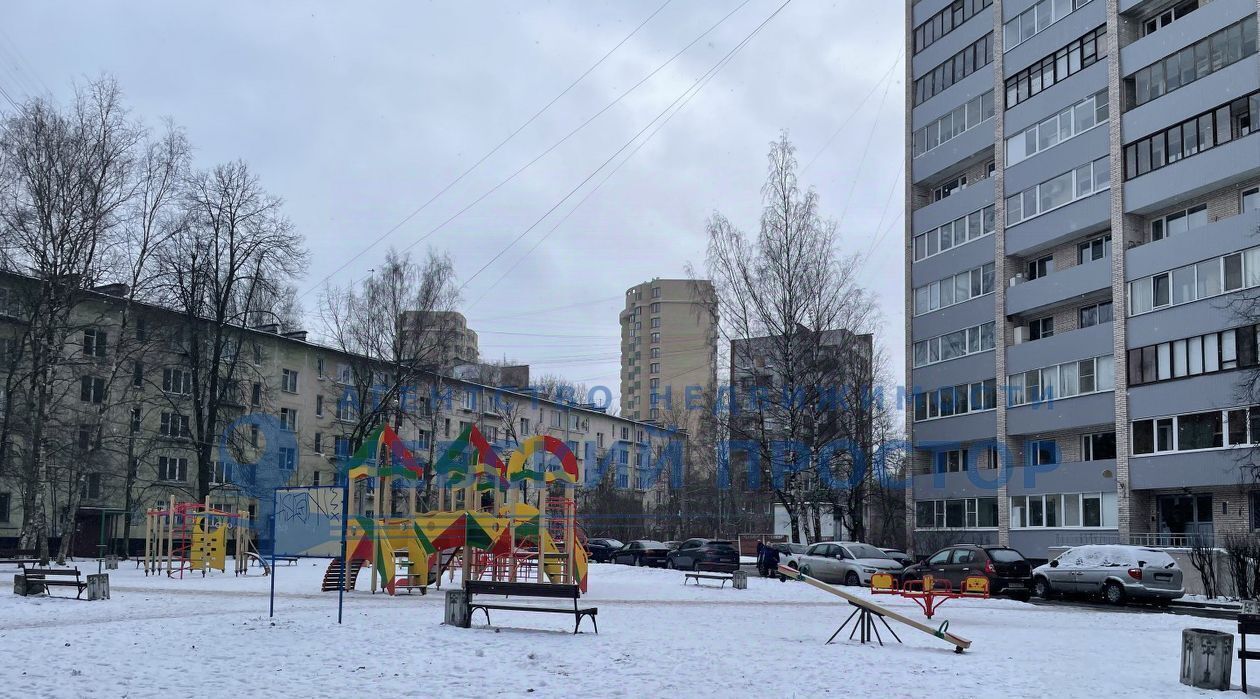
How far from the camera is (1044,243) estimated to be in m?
42.7

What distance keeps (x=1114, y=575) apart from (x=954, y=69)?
29.1 meters

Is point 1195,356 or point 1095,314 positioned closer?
point 1195,356

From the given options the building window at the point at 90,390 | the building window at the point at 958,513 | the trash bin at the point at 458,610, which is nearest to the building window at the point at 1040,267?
the building window at the point at 958,513

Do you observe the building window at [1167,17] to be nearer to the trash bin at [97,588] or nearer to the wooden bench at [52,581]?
the trash bin at [97,588]

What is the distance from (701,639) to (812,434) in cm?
2445

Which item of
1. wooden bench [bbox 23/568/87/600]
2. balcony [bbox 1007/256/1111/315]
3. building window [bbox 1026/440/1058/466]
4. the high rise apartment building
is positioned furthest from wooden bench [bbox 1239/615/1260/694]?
the high rise apartment building

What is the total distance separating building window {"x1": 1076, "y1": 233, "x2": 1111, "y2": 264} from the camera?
132ft

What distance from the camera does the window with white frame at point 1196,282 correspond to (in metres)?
33.9

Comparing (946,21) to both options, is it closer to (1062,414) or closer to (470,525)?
(1062,414)

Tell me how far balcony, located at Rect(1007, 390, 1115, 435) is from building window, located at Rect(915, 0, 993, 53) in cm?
1789

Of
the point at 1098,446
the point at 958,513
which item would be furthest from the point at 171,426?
the point at 1098,446

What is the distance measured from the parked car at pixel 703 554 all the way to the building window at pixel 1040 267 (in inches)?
665

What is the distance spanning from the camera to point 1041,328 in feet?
144

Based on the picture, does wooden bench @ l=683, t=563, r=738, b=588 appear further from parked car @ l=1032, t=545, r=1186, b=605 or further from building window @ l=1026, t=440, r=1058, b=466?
building window @ l=1026, t=440, r=1058, b=466
